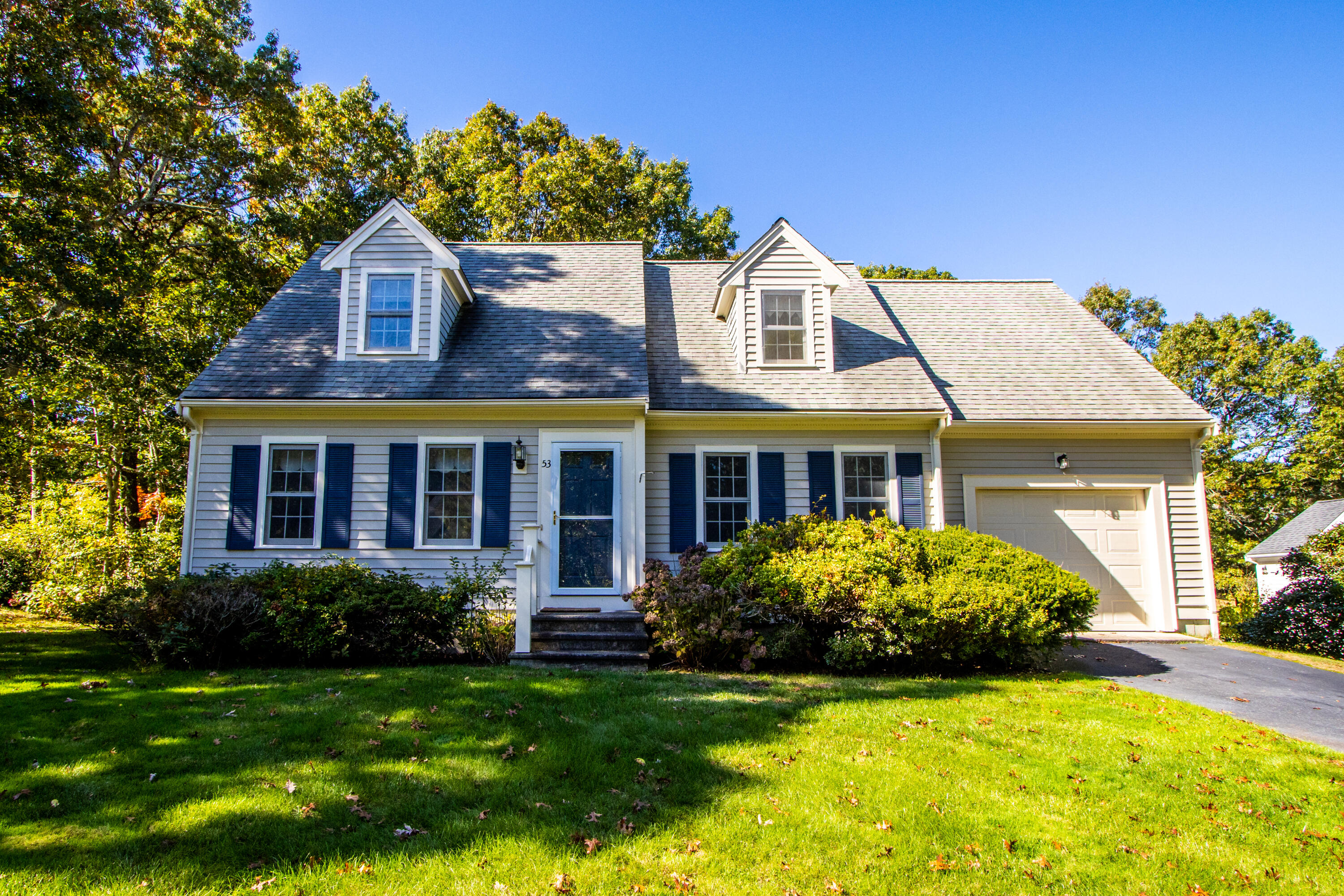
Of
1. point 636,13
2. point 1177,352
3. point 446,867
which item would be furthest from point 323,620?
point 1177,352

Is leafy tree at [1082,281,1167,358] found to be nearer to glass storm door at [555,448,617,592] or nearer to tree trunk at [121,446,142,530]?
glass storm door at [555,448,617,592]

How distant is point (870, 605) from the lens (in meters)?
7.52

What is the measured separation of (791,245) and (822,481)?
404cm

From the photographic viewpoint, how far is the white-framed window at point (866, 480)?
10328mm

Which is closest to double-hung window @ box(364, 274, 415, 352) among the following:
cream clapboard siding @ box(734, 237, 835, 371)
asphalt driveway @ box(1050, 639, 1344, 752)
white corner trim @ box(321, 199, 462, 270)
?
white corner trim @ box(321, 199, 462, 270)

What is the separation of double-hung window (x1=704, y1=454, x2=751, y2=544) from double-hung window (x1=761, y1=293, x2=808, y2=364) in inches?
75.2

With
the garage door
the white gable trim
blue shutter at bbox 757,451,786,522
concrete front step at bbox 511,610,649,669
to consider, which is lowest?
concrete front step at bbox 511,610,649,669

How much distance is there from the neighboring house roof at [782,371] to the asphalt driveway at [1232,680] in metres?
4.00

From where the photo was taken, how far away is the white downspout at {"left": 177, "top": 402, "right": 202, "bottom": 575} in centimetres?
966

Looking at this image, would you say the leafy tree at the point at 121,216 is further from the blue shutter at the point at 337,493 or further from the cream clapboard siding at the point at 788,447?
the cream clapboard siding at the point at 788,447

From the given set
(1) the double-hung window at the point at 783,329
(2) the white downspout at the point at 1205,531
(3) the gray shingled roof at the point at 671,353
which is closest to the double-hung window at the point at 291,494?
(3) the gray shingled roof at the point at 671,353

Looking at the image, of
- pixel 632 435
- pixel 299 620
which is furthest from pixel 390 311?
pixel 299 620

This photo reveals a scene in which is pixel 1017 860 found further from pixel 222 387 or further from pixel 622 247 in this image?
pixel 622 247

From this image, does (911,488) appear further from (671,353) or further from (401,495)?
(401,495)
